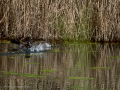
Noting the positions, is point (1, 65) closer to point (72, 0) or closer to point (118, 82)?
point (118, 82)

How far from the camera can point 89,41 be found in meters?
10.3

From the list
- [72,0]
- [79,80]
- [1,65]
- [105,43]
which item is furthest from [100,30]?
[79,80]

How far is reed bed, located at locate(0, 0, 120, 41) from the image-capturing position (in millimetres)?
9453

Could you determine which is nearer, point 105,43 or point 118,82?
point 118,82

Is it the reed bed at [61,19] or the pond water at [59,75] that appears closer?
the pond water at [59,75]

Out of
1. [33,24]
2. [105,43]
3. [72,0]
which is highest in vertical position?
[72,0]

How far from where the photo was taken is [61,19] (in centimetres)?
1008

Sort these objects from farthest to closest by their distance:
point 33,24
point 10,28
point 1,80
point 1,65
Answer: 1. point 10,28
2. point 33,24
3. point 1,65
4. point 1,80

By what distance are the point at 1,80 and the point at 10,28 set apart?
21.4 feet

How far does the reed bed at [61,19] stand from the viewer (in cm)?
945

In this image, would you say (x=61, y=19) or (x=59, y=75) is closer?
(x=59, y=75)

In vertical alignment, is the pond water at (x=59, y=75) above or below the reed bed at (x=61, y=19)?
below

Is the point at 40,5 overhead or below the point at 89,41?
overhead

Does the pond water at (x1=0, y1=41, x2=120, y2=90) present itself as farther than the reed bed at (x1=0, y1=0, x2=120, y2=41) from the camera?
No
